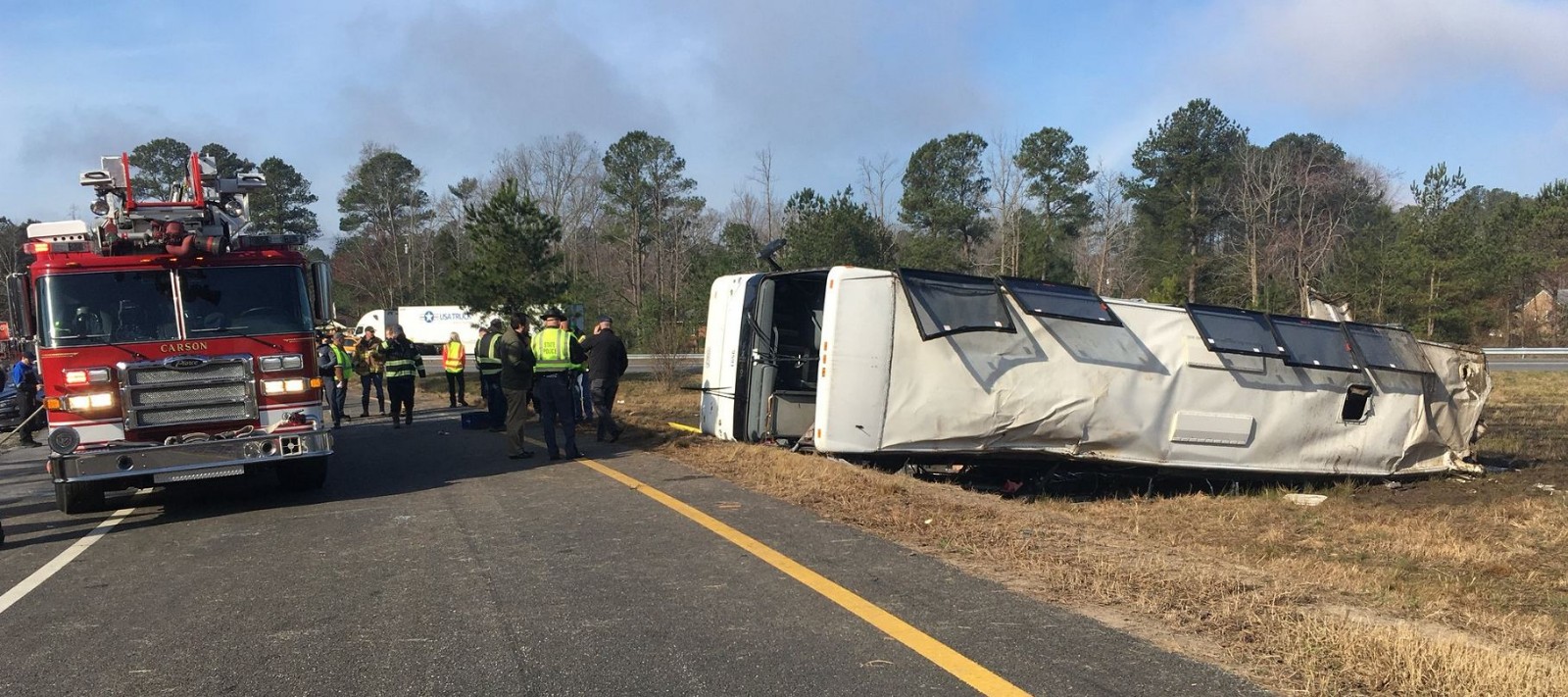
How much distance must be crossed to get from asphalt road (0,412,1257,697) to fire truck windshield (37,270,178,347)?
1.60 meters

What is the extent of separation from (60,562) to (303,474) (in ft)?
8.84

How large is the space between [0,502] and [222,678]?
777cm

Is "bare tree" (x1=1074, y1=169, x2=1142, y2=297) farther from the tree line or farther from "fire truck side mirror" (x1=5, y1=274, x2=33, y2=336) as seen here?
"fire truck side mirror" (x1=5, y1=274, x2=33, y2=336)

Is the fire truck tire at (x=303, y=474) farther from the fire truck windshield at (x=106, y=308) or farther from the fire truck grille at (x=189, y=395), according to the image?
the fire truck windshield at (x=106, y=308)

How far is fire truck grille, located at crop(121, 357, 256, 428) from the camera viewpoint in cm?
857

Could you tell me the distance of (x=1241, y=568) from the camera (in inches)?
245

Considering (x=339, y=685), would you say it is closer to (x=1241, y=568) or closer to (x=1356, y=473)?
(x=1241, y=568)

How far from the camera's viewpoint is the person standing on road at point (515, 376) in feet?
37.3

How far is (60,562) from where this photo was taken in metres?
7.13

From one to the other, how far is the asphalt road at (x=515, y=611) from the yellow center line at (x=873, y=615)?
0.05 meters

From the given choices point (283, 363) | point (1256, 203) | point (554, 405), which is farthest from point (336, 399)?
point (1256, 203)

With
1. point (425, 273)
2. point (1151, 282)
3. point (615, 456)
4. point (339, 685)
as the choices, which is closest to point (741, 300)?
point (615, 456)

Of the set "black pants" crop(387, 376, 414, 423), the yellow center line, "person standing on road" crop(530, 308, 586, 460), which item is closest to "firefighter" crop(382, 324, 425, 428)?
"black pants" crop(387, 376, 414, 423)

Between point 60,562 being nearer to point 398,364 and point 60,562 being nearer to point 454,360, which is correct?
point 398,364
